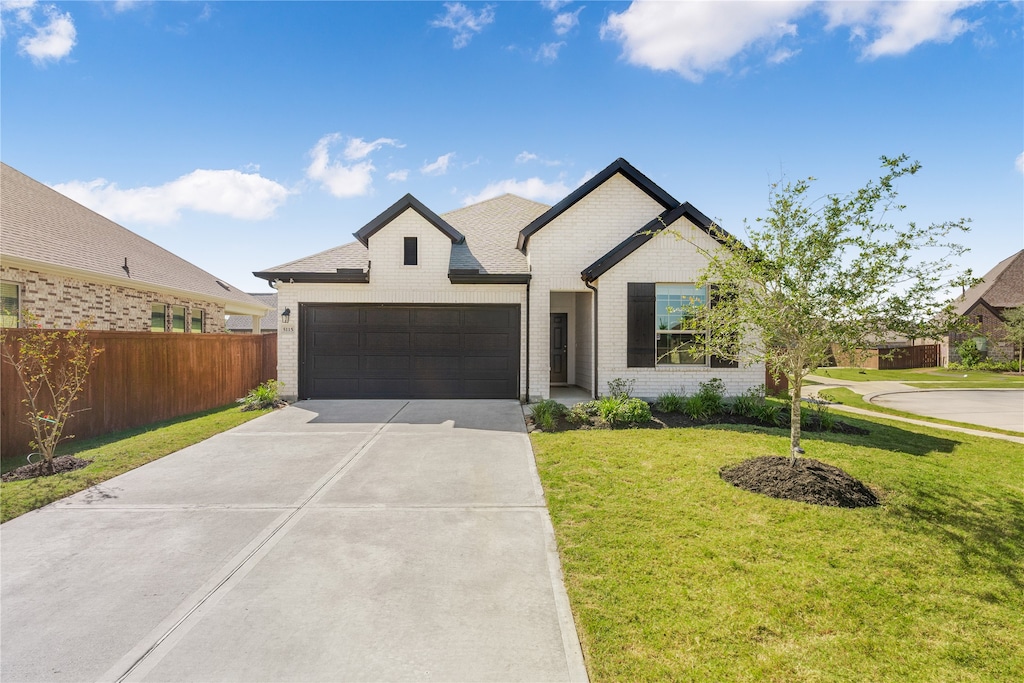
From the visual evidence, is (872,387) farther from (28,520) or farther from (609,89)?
(28,520)

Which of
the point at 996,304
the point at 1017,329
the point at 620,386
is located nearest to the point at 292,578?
the point at 620,386

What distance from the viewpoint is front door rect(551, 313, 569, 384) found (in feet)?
44.5

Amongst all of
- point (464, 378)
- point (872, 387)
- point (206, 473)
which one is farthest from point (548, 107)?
point (872, 387)

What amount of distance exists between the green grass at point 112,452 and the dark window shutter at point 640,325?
343 inches

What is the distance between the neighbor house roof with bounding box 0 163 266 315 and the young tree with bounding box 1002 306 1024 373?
40154mm

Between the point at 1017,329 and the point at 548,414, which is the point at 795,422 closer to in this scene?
the point at 548,414

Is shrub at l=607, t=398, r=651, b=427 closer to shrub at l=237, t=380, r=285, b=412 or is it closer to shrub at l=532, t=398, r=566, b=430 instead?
shrub at l=532, t=398, r=566, b=430

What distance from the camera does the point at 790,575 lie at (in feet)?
10.8

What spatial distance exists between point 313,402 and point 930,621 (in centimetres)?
1138

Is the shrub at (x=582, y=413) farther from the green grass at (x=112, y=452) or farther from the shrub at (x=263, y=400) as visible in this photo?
the shrub at (x=263, y=400)

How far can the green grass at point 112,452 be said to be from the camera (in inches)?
197

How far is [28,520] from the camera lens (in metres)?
4.46

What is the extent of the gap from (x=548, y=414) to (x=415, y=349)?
476 centimetres

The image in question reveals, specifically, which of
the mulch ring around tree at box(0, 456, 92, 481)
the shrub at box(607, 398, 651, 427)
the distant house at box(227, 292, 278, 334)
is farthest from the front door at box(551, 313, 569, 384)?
the distant house at box(227, 292, 278, 334)
